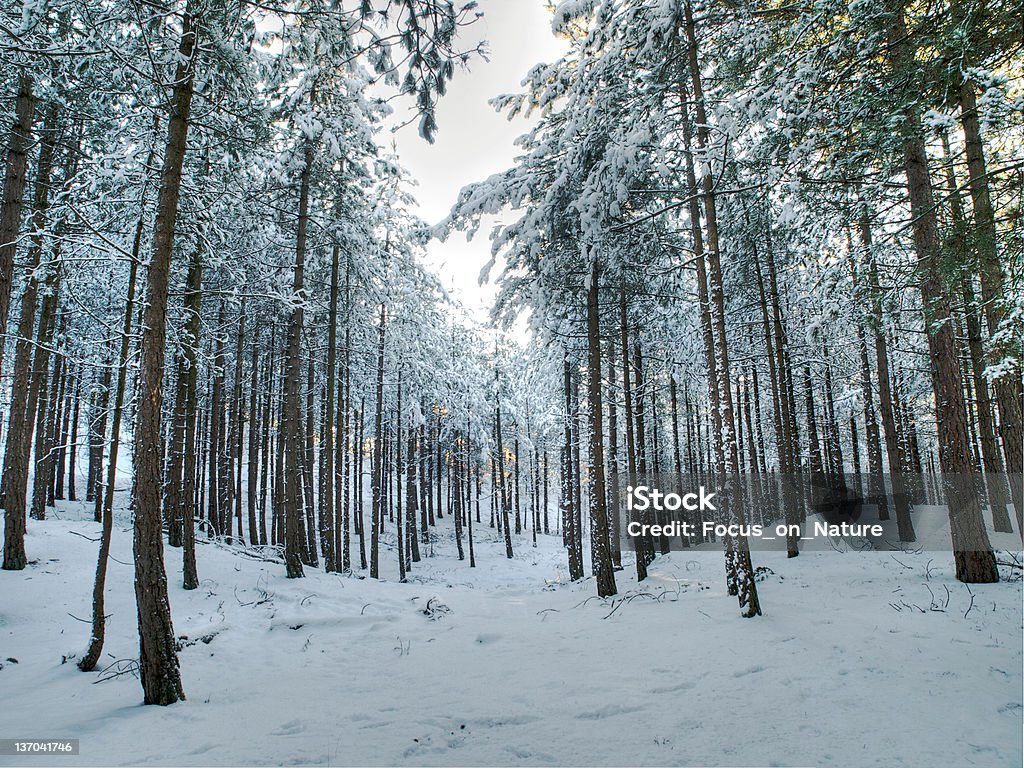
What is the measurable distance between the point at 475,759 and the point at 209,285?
13133 millimetres

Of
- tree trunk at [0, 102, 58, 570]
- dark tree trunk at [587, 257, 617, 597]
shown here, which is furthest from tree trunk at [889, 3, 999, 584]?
tree trunk at [0, 102, 58, 570]

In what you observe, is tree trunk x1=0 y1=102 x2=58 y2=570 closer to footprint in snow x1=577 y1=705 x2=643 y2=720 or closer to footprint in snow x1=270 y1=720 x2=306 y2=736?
footprint in snow x1=270 y1=720 x2=306 y2=736

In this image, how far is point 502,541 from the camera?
32844mm

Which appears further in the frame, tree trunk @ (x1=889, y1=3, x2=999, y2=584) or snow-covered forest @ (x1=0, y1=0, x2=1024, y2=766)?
tree trunk @ (x1=889, y1=3, x2=999, y2=584)

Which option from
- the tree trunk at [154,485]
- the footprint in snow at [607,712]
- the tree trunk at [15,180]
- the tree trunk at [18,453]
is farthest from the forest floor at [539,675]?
the tree trunk at [15,180]

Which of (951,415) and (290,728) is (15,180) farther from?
(951,415)

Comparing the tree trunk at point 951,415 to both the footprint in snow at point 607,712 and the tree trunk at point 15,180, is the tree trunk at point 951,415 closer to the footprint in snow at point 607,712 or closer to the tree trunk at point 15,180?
the footprint in snow at point 607,712

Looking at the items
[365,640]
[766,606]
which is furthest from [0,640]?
[766,606]

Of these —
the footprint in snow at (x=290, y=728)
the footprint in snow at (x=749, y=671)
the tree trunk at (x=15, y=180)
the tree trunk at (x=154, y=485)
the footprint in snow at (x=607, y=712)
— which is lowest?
the footprint in snow at (x=607, y=712)

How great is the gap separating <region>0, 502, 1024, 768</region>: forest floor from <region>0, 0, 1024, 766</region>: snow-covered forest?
60 mm

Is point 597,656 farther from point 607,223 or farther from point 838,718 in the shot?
point 607,223

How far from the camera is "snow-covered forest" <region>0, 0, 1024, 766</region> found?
4.91 m

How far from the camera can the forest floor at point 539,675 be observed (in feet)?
14.6

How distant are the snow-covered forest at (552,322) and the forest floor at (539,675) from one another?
6 cm
